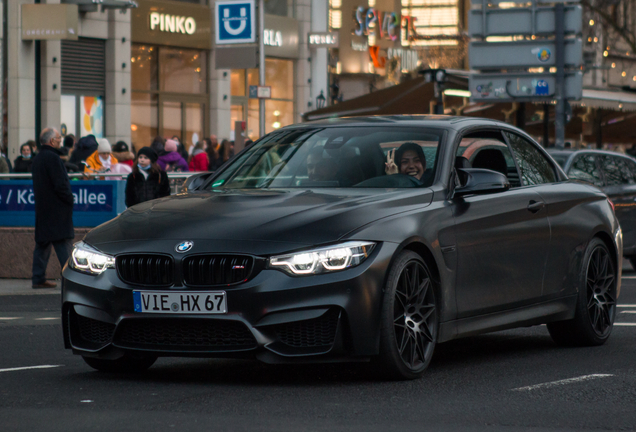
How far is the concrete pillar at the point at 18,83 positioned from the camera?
28.9m

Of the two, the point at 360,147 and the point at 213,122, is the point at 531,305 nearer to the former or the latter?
the point at 360,147

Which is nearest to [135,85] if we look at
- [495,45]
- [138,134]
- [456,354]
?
[138,134]

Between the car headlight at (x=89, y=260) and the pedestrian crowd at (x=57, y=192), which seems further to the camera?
the pedestrian crowd at (x=57, y=192)

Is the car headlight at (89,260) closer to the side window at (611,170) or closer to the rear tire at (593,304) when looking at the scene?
the rear tire at (593,304)

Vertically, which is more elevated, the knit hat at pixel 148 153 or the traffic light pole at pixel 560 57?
the traffic light pole at pixel 560 57

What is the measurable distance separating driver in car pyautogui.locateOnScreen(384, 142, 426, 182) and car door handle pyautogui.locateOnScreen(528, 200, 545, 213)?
0.92m

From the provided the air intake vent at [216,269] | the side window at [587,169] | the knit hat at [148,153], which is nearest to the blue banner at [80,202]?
the knit hat at [148,153]

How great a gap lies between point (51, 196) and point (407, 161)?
25.5 ft

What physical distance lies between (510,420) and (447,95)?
21307mm

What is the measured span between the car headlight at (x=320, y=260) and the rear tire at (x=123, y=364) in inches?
48.6

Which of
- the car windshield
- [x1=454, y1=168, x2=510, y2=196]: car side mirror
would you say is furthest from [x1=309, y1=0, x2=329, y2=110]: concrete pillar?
[x1=454, y1=168, x2=510, y2=196]: car side mirror

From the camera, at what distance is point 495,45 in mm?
24797

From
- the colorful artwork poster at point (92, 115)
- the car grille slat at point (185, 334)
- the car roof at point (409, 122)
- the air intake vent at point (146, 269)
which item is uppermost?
the colorful artwork poster at point (92, 115)

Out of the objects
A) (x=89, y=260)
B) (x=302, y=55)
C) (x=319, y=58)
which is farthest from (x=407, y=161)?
(x=319, y=58)
